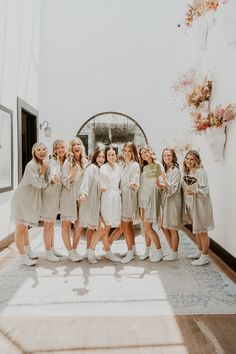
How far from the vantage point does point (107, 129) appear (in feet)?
22.7

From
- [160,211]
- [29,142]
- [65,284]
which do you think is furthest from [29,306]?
[29,142]

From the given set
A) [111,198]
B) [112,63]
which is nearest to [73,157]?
[111,198]

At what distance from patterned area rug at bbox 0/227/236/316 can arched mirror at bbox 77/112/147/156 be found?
3.31 metres

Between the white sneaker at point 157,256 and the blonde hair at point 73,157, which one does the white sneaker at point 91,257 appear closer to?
the white sneaker at point 157,256

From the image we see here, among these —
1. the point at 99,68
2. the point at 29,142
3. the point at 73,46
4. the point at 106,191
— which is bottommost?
the point at 106,191

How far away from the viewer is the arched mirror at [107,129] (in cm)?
691

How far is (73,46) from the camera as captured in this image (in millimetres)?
6875

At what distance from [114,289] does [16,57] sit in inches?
Result: 149

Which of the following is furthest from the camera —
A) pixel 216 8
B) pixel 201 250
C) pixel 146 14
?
pixel 146 14

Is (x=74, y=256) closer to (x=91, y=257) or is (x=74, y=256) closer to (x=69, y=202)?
(x=91, y=257)

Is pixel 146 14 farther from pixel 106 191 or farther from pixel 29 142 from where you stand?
pixel 106 191

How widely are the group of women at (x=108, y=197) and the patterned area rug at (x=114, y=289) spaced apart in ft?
0.71

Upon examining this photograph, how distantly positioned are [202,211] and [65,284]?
168cm

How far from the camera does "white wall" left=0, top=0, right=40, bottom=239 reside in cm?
459
